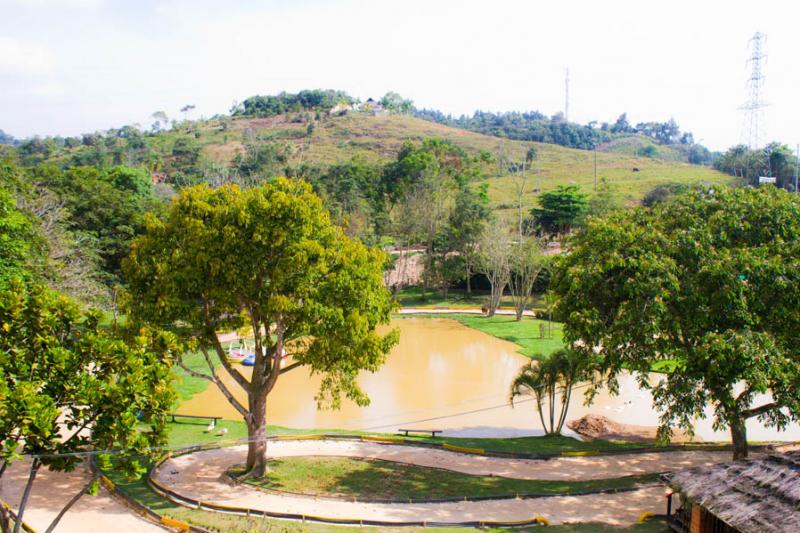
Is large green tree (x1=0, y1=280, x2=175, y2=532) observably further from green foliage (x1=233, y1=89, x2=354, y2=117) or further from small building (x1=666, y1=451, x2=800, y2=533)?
green foliage (x1=233, y1=89, x2=354, y2=117)

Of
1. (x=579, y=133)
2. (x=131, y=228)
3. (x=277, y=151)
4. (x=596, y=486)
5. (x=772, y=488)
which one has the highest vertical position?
(x=579, y=133)

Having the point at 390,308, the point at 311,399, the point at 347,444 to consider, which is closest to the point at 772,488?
the point at 390,308

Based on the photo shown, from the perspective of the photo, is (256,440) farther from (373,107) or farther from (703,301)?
(373,107)

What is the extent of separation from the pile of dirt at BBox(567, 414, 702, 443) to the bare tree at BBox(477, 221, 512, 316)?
21.7 metres

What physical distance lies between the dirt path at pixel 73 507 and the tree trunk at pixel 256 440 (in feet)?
9.34

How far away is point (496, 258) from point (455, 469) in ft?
88.6

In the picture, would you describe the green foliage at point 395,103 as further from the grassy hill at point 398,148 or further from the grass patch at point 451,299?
the grass patch at point 451,299

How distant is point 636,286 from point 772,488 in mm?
4684

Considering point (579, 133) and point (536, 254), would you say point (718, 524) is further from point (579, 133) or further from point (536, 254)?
point (579, 133)

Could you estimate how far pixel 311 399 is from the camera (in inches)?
947

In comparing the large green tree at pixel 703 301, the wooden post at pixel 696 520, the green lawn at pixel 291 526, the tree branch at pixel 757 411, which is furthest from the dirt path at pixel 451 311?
the wooden post at pixel 696 520

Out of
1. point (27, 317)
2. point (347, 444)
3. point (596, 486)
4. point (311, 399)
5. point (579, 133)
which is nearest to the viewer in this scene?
point (27, 317)

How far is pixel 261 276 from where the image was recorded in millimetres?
14328

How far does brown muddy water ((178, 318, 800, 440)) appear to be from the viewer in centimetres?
2141
